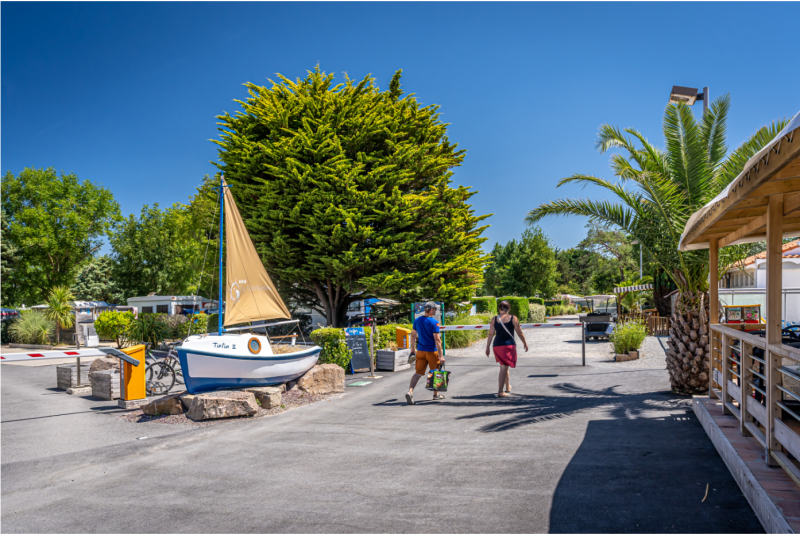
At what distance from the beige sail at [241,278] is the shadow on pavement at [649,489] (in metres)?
7.23

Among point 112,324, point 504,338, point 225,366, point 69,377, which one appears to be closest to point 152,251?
point 112,324

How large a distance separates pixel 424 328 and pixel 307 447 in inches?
124

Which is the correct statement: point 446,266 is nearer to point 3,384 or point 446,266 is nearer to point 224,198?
point 224,198

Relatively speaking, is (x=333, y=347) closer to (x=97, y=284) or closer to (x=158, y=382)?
(x=158, y=382)

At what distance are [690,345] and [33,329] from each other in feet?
94.8

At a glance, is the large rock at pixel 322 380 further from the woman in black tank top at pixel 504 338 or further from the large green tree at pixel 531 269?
the large green tree at pixel 531 269

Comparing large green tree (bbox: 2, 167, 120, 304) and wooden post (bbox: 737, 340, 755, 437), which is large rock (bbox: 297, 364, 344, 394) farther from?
large green tree (bbox: 2, 167, 120, 304)

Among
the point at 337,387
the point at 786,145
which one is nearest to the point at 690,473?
the point at 786,145

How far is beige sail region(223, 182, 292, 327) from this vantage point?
10047 millimetres

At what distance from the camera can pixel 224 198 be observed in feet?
34.6

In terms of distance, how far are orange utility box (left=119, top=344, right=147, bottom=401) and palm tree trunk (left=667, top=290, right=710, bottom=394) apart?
957 cm

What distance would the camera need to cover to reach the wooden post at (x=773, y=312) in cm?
403

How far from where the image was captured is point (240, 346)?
870 centimetres

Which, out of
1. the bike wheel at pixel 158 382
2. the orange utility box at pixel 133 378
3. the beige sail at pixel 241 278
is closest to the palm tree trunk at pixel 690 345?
the beige sail at pixel 241 278
